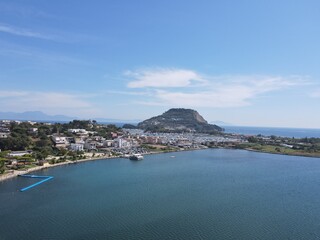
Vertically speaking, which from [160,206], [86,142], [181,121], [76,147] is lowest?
[160,206]

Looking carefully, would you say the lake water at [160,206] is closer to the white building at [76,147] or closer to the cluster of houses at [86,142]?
the white building at [76,147]

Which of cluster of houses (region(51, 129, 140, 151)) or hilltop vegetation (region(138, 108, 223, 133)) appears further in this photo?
hilltop vegetation (region(138, 108, 223, 133))

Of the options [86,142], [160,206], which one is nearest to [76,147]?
[86,142]


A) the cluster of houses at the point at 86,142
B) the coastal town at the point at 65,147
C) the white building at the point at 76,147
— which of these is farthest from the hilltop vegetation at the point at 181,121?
the white building at the point at 76,147

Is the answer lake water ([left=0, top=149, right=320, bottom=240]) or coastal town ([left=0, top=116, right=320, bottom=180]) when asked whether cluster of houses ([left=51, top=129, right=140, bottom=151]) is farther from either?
lake water ([left=0, top=149, right=320, bottom=240])

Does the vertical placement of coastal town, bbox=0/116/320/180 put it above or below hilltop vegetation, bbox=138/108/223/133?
below

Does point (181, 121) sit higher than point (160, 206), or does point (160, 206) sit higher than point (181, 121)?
point (181, 121)

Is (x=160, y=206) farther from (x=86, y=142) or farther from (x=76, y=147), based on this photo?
(x=86, y=142)

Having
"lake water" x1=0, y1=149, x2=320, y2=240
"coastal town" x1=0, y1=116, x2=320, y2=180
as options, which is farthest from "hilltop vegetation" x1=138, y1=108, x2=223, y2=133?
"lake water" x1=0, y1=149, x2=320, y2=240
